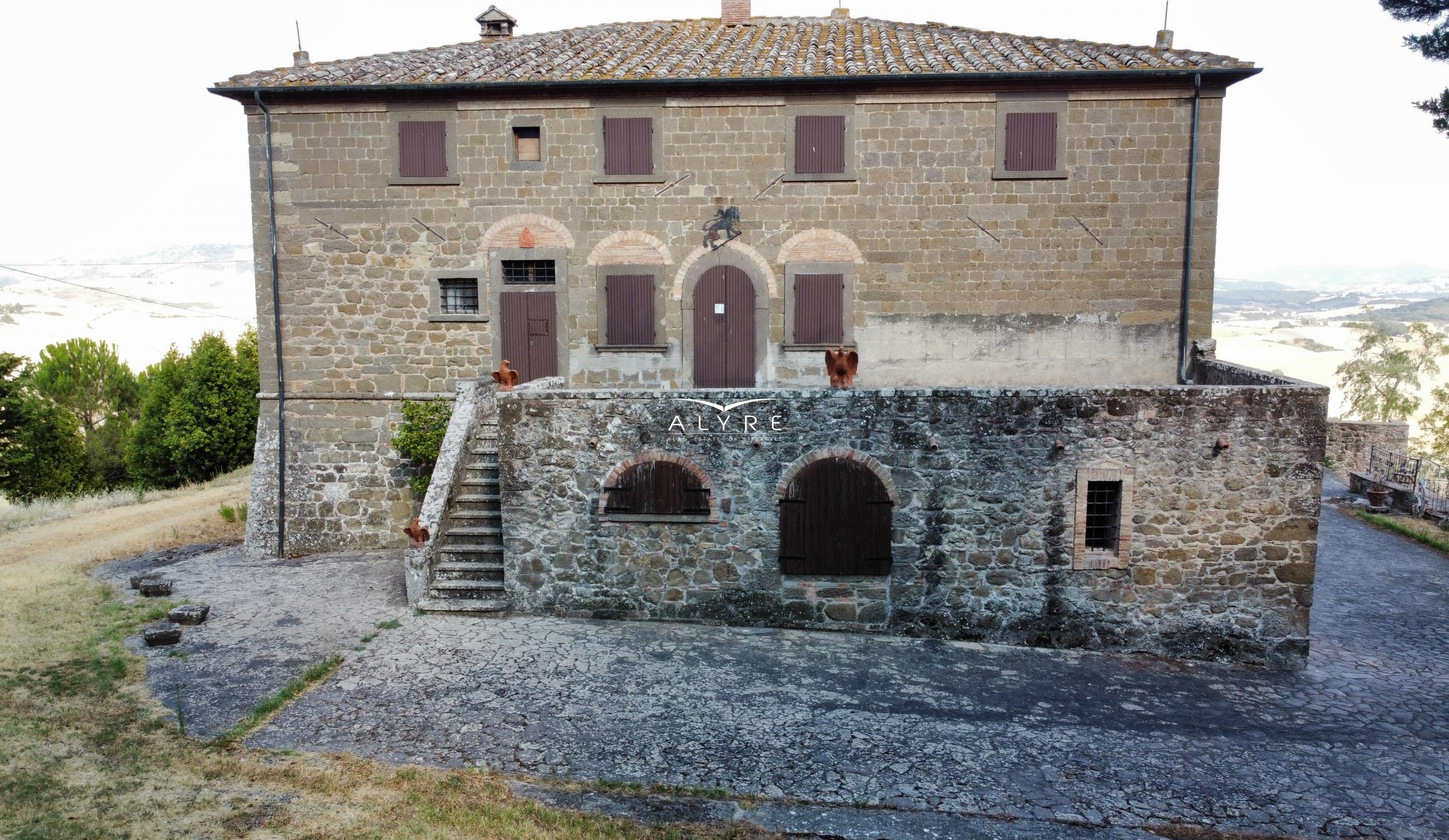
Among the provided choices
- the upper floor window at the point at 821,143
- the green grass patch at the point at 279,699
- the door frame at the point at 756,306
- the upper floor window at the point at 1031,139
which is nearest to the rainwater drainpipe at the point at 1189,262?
the upper floor window at the point at 1031,139

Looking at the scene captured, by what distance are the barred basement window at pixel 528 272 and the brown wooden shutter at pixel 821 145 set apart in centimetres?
501

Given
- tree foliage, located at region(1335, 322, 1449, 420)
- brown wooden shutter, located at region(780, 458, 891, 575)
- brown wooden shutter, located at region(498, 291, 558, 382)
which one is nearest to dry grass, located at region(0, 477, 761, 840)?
brown wooden shutter, located at region(780, 458, 891, 575)

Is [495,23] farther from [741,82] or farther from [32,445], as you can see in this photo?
[32,445]

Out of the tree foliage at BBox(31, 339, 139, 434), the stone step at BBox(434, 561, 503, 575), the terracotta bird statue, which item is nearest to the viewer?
the terracotta bird statue

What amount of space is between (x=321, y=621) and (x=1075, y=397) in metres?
10.4

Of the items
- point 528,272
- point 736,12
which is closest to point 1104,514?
point 528,272

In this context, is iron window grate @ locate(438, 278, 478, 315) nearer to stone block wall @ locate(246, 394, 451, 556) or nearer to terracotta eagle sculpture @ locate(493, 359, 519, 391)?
stone block wall @ locate(246, 394, 451, 556)

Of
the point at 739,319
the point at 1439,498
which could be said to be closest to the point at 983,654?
the point at 739,319

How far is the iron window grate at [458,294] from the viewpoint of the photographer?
659 inches

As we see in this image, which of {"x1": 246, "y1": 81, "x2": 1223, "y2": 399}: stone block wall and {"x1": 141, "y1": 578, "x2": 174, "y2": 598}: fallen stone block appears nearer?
{"x1": 141, "y1": 578, "x2": 174, "y2": 598}: fallen stone block

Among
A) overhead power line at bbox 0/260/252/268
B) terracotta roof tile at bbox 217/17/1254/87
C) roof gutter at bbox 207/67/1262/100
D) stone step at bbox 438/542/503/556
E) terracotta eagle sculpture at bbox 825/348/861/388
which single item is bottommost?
stone step at bbox 438/542/503/556

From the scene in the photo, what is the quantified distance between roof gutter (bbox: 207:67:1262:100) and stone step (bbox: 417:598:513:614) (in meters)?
9.27

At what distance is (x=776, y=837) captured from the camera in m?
7.34

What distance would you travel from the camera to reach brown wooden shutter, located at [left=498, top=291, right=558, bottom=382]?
16641 millimetres
